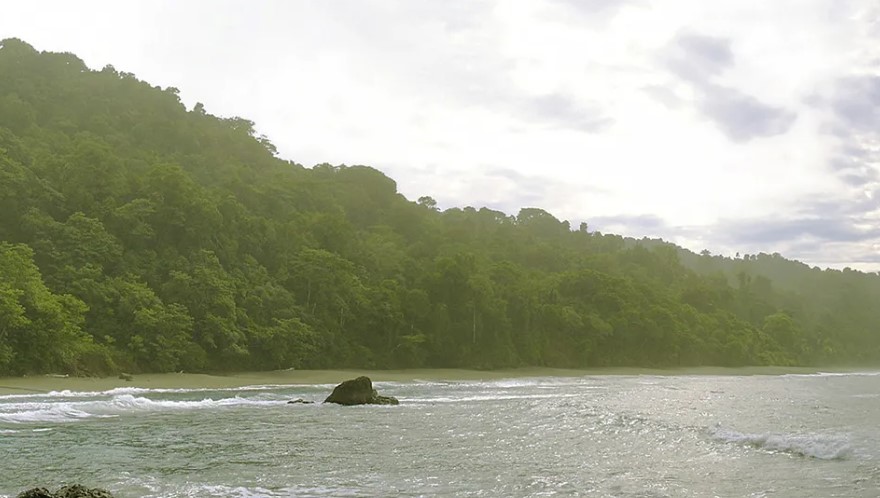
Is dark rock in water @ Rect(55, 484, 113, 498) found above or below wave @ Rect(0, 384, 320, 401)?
above

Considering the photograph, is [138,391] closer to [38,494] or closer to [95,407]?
[95,407]

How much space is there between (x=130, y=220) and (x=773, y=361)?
87307mm

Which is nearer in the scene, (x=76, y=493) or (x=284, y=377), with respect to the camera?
(x=76, y=493)

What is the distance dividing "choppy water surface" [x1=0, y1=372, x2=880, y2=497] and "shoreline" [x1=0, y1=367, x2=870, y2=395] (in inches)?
165

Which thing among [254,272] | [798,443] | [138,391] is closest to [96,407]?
[138,391]

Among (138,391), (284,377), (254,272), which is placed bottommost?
(284,377)

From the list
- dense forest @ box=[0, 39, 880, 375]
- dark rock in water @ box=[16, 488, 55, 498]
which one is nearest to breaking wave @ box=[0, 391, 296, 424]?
dense forest @ box=[0, 39, 880, 375]

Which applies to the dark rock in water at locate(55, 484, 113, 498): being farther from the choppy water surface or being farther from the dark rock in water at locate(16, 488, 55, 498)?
the choppy water surface

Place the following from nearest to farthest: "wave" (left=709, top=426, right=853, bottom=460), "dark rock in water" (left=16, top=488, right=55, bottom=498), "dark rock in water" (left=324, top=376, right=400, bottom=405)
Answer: "dark rock in water" (left=16, top=488, right=55, bottom=498)
"wave" (left=709, top=426, right=853, bottom=460)
"dark rock in water" (left=324, top=376, right=400, bottom=405)

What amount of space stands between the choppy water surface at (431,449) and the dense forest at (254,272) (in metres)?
13.7

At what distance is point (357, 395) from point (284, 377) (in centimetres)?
2029

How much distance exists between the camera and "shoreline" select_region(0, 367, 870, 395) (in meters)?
31.9

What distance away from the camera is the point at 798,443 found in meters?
17.1

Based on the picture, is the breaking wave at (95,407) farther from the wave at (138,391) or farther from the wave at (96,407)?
the wave at (138,391)
